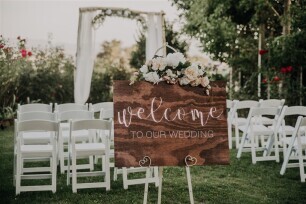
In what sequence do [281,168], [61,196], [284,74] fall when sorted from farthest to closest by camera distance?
1. [284,74]
2. [281,168]
3. [61,196]

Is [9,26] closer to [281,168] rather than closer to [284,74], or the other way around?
[284,74]

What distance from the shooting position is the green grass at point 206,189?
5.34 m

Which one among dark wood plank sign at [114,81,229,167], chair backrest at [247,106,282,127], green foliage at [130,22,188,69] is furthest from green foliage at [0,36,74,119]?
dark wood plank sign at [114,81,229,167]

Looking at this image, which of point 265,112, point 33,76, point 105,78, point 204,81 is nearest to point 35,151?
point 204,81

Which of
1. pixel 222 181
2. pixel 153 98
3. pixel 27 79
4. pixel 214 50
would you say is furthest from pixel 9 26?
pixel 153 98

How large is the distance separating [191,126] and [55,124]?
214 cm

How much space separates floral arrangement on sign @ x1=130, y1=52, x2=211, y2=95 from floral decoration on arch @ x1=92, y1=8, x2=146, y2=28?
6016 millimetres

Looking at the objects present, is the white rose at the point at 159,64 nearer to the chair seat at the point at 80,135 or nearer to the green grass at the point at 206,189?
the green grass at the point at 206,189

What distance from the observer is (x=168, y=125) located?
404 centimetres

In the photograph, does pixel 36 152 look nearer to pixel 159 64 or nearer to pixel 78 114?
pixel 78 114

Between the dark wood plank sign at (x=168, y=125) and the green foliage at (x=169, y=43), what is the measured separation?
12.8 m

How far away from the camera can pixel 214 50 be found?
12641 millimetres

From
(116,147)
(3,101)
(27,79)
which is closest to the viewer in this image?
(116,147)

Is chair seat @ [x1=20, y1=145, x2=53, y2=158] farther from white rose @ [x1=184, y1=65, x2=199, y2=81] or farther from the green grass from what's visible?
Answer: white rose @ [x1=184, y1=65, x2=199, y2=81]
